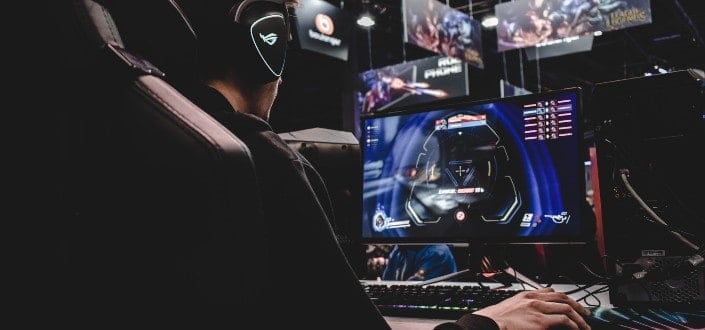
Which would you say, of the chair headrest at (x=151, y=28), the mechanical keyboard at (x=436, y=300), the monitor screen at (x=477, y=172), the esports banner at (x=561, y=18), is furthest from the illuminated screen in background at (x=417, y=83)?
the chair headrest at (x=151, y=28)

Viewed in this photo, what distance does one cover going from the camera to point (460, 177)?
1.73 meters

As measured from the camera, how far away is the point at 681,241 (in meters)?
1.31

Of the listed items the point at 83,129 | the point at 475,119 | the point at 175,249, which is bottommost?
the point at 175,249

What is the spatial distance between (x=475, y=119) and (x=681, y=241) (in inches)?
26.2

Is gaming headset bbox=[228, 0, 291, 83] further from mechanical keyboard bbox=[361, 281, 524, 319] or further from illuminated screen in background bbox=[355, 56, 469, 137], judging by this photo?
illuminated screen in background bbox=[355, 56, 469, 137]

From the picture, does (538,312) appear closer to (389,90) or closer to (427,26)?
(427,26)

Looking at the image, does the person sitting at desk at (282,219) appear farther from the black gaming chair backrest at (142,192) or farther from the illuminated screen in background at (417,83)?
the illuminated screen in background at (417,83)

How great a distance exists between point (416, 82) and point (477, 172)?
6498mm

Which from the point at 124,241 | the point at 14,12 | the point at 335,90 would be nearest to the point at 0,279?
the point at 124,241

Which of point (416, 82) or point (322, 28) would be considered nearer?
point (322, 28)

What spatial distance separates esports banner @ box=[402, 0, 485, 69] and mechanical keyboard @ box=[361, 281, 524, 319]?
4.74m

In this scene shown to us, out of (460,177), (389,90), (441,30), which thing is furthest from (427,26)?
(460,177)

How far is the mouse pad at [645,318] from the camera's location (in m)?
1.07

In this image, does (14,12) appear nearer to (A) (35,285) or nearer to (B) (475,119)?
(A) (35,285)
